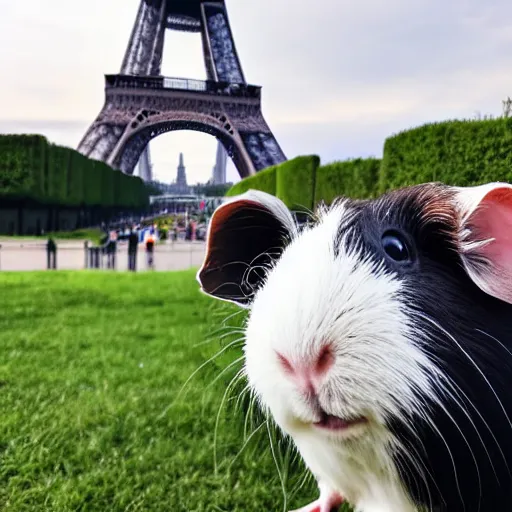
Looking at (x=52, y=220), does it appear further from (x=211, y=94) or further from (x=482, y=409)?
(x=482, y=409)

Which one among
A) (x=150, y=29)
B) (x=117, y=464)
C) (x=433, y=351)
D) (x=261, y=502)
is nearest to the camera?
(x=433, y=351)

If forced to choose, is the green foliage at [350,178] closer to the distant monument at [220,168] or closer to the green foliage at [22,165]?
the green foliage at [22,165]

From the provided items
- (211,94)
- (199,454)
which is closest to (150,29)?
(211,94)

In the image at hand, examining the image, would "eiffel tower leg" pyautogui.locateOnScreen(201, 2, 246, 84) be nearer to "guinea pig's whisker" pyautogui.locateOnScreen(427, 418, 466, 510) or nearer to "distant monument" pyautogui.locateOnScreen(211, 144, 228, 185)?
"distant monument" pyautogui.locateOnScreen(211, 144, 228, 185)

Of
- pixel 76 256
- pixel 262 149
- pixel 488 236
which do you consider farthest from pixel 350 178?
pixel 262 149

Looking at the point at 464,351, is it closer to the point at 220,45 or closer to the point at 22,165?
the point at 22,165

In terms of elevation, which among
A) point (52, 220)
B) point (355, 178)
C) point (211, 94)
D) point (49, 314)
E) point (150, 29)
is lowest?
point (49, 314)

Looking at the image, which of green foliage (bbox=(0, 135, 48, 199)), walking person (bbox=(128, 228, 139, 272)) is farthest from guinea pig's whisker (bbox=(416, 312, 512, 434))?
green foliage (bbox=(0, 135, 48, 199))

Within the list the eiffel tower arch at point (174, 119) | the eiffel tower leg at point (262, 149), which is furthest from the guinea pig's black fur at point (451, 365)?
the eiffel tower leg at point (262, 149)
